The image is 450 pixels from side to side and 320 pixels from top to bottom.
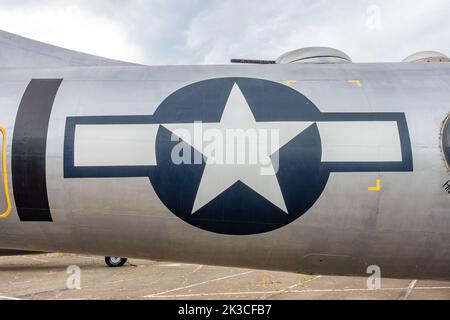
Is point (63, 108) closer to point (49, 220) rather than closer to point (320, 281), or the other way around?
point (49, 220)

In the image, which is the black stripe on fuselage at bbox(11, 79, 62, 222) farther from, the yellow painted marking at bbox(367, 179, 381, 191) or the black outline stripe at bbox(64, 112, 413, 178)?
the yellow painted marking at bbox(367, 179, 381, 191)

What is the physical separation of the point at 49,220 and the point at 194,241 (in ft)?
6.09

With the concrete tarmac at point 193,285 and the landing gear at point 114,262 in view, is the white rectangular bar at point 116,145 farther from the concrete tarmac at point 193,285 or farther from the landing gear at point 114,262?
the landing gear at point 114,262

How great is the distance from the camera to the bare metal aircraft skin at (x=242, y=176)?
4312mm

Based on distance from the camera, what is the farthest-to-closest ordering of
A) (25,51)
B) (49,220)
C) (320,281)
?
(320,281) < (25,51) < (49,220)

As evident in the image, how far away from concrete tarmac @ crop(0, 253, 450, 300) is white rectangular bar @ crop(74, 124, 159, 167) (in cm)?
649

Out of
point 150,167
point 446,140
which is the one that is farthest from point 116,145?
point 446,140

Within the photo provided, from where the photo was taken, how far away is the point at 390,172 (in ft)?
14.0

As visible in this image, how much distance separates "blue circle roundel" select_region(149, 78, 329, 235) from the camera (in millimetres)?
4320

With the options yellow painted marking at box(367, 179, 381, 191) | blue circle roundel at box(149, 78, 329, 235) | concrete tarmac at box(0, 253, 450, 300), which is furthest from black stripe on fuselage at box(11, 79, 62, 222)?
concrete tarmac at box(0, 253, 450, 300)

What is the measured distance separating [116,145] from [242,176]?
62.5 inches

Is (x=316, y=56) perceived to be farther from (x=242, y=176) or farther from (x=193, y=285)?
(x=193, y=285)

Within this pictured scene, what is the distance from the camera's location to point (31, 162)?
4430mm
